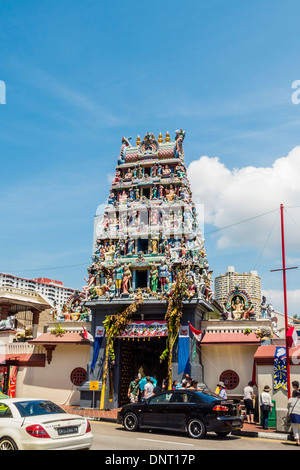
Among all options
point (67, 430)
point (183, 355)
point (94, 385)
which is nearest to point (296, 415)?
point (67, 430)

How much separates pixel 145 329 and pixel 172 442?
411 inches

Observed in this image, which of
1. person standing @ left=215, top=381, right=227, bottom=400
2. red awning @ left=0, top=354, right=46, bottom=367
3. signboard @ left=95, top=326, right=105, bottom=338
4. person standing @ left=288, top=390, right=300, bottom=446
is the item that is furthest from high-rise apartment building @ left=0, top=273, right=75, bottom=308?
person standing @ left=288, top=390, right=300, bottom=446

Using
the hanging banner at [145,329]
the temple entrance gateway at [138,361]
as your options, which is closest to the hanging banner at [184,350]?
the hanging banner at [145,329]

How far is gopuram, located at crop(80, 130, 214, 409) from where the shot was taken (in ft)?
75.0

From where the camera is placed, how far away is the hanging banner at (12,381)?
26703 millimetres

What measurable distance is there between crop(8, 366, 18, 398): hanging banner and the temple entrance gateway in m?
6.94

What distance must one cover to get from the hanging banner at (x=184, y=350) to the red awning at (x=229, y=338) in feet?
4.03

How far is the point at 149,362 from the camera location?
27.7 metres

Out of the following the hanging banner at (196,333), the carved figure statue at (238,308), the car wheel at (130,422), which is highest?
the carved figure statue at (238,308)

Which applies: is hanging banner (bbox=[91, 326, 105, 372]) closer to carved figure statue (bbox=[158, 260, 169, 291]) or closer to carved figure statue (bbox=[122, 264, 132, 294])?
carved figure statue (bbox=[122, 264, 132, 294])

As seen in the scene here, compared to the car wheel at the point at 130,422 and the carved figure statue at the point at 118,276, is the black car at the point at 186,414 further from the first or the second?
the carved figure statue at the point at 118,276

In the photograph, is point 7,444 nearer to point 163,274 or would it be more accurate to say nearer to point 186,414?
point 186,414
